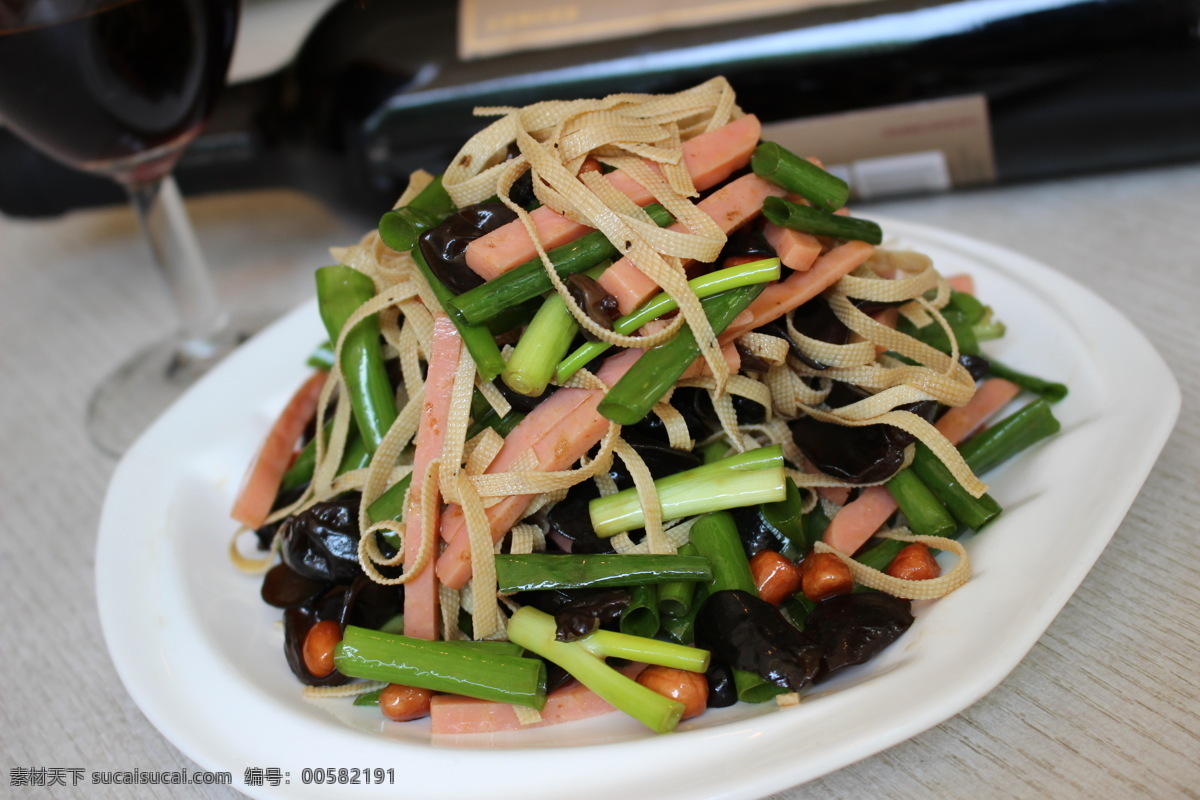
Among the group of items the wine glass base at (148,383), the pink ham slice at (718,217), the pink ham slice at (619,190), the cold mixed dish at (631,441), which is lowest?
the wine glass base at (148,383)

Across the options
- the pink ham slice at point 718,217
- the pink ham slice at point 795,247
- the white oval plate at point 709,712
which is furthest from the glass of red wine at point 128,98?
the pink ham slice at point 795,247

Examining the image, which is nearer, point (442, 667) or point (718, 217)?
point (442, 667)

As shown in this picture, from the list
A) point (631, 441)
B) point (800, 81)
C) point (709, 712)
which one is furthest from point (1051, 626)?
point (800, 81)

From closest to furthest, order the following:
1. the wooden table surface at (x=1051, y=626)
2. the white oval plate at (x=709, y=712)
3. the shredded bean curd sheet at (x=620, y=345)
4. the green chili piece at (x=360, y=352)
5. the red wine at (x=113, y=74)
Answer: the white oval plate at (x=709, y=712)
the wooden table surface at (x=1051, y=626)
the shredded bean curd sheet at (x=620, y=345)
the green chili piece at (x=360, y=352)
the red wine at (x=113, y=74)

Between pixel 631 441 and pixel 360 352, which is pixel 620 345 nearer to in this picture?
pixel 631 441

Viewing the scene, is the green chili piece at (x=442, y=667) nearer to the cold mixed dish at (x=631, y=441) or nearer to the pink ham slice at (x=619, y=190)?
the cold mixed dish at (x=631, y=441)

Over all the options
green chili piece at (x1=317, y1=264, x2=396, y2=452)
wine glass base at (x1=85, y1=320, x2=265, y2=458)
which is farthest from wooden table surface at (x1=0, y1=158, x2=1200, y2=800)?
green chili piece at (x1=317, y1=264, x2=396, y2=452)

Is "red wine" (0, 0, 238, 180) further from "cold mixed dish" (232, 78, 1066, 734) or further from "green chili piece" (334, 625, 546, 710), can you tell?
"green chili piece" (334, 625, 546, 710)
